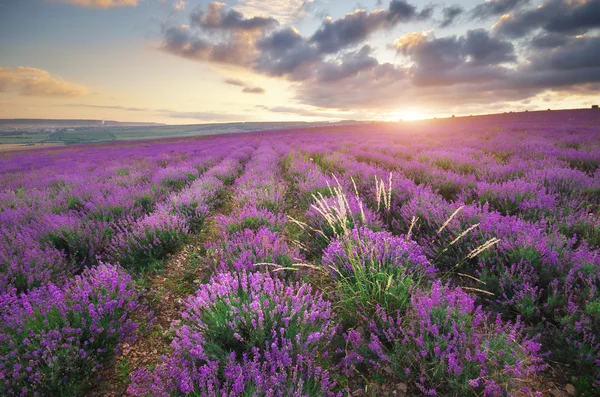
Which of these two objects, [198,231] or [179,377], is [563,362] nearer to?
[179,377]

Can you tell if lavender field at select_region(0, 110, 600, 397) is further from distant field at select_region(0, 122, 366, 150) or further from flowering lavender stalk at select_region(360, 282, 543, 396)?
distant field at select_region(0, 122, 366, 150)

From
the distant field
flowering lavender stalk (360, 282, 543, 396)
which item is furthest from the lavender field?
the distant field

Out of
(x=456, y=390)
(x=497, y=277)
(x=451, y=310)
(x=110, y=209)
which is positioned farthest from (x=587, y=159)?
(x=110, y=209)

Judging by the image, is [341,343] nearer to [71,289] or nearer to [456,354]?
[456,354]

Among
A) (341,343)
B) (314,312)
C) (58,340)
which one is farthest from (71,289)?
(341,343)

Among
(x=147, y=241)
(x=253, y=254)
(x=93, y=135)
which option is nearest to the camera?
(x=253, y=254)

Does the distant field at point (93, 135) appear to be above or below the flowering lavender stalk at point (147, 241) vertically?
above

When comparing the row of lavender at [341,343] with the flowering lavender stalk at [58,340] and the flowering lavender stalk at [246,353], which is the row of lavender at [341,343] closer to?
the flowering lavender stalk at [246,353]

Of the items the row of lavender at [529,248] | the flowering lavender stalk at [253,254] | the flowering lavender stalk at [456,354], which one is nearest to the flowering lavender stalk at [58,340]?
the flowering lavender stalk at [253,254]

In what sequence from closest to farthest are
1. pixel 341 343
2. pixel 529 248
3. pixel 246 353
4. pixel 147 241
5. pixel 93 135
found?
1. pixel 246 353
2. pixel 341 343
3. pixel 529 248
4. pixel 147 241
5. pixel 93 135

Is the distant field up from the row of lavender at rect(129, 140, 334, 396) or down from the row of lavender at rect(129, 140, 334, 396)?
up

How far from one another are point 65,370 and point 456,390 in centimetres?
263

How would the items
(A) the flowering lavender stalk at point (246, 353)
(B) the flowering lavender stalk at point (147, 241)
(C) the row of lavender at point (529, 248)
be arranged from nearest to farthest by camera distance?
1. (A) the flowering lavender stalk at point (246, 353)
2. (C) the row of lavender at point (529, 248)
3. (B) the flowering lavender stalk at point (147, 241)

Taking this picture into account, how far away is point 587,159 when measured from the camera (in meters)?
6.62
